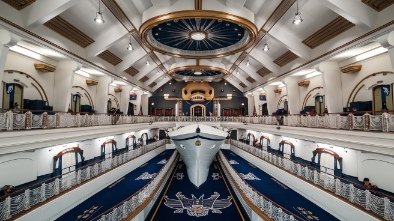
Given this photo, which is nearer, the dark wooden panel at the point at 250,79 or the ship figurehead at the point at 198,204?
the ship figurehead at the point at 198,204

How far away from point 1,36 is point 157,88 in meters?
24.2

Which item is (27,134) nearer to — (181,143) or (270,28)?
(181,143)

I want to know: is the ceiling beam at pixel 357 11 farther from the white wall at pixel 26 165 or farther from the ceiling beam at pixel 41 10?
the white wall at pixel 26 165

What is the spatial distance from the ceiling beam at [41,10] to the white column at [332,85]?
14.9 m

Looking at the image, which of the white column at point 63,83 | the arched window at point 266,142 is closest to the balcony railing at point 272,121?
the white column at point 63,83

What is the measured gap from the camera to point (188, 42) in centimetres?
1511

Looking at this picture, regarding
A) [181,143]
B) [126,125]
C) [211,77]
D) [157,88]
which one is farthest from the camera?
[157,88]

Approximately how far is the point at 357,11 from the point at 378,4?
835mm

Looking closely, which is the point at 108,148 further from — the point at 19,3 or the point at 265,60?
the point at 265,60

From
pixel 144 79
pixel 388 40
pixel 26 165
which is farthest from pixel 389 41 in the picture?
pixel 144 79

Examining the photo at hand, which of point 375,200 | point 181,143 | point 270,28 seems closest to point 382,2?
point 270,28

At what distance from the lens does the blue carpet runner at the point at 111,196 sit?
8.45 metres

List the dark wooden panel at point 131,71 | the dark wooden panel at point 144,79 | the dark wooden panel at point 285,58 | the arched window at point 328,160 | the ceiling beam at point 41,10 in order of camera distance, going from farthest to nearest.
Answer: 1. the dark wooden panel at point 144,79
2. the dark wooden panel at point 131,71
3. the dark wooden panel at point 285,58
4. the arched window at point 328,160
5. the ceiling beam at point 41,10

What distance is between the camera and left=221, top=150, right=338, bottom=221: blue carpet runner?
8438 millimetres
